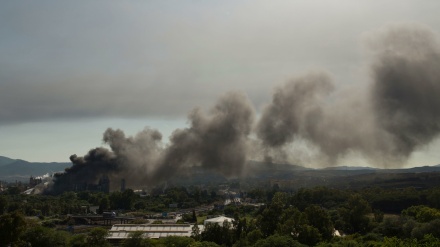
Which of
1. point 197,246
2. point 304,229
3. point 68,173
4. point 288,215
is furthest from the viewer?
point 68,173

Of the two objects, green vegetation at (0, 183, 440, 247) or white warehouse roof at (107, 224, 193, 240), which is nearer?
green vegetation at (0, 183, 440, 247)

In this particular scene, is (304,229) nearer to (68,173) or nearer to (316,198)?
(316,198)

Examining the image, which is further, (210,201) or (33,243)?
(210,201)

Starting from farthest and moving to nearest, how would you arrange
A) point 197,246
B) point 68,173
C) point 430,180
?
point 430,180
point 68,173
point 197,246

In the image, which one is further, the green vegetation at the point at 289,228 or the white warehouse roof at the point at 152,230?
the white warehouse roof at the point at 152,230

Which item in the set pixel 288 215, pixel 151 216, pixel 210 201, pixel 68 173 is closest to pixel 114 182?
pixel 68 173

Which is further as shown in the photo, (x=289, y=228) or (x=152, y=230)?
(x=152, y=230)

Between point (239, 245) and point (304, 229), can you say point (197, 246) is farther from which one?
point (304, 229)

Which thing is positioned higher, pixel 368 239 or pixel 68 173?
pixel 68 173

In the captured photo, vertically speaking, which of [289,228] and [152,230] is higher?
[289,228]
